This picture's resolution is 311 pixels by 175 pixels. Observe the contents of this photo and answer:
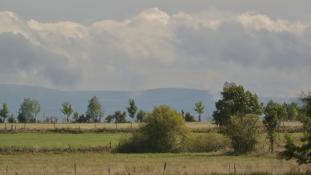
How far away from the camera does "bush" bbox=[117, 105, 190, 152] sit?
274 ft

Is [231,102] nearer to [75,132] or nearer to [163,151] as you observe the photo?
[163,151]

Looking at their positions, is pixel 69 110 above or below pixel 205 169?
above

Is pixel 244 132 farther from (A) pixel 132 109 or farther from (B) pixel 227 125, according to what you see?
(A) pixel 132 109

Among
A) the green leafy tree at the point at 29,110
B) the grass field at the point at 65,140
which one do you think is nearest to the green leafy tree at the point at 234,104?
the grass field at the point at 65,140

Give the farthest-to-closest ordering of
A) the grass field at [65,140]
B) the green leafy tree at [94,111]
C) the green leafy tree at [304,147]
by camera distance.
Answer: the green leafy tree at [94,111]
the grass field at [65,140]
the green leafy tree at [304,147]

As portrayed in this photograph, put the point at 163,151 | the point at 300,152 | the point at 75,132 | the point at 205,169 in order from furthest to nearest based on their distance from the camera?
the point at 75,132, the point at 163,151, the point at 205,169, the point at 300,152

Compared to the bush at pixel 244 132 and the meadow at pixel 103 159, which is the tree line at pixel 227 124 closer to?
the bush at pixel 244 132

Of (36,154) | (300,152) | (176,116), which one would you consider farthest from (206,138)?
(300,152)

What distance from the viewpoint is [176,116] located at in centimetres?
8500

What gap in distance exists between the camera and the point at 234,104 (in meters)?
95.0

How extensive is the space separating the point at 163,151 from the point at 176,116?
475 centimetres

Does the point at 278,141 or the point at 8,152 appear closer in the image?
the point at 8,152

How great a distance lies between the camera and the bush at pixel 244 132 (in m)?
75.9

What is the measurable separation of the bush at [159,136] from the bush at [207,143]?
3.37ft
